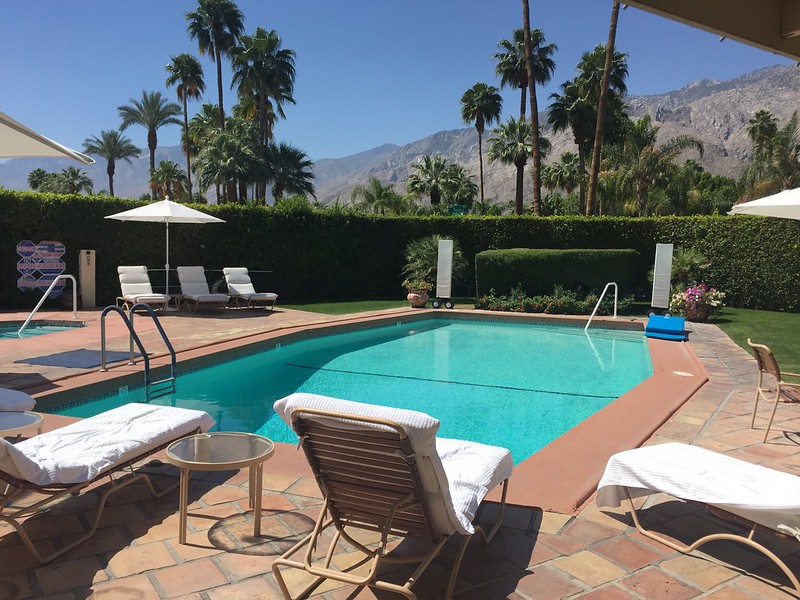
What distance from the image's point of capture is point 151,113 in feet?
166

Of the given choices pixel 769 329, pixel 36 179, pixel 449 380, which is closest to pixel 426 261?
pixel 769 329

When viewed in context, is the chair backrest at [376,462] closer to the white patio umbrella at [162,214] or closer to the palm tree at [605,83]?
the white patio umbrella at [162,214]

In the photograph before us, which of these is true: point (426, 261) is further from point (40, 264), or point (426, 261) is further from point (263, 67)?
point (263, 67)

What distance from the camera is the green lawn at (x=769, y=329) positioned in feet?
29.6

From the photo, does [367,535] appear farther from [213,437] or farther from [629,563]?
[629,563]

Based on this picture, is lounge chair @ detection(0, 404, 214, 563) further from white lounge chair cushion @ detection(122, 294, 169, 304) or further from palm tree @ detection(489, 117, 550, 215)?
palm tree @ detection(489, 117, 550, 215)

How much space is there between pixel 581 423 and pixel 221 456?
3313 mm

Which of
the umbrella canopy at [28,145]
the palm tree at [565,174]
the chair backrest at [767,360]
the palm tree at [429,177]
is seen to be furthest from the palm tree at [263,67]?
the chair backrest at [767,360]

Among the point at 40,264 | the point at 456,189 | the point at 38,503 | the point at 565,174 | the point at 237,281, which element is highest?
the point at 565,174

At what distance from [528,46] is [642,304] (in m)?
10.2

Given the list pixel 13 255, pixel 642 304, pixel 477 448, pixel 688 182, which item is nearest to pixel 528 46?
pixel 642 304

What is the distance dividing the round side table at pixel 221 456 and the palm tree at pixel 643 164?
35.5m

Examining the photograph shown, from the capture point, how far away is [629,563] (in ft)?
9.16


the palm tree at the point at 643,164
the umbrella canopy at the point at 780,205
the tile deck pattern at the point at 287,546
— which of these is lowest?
the tile deck pattern at the point at 287,546
